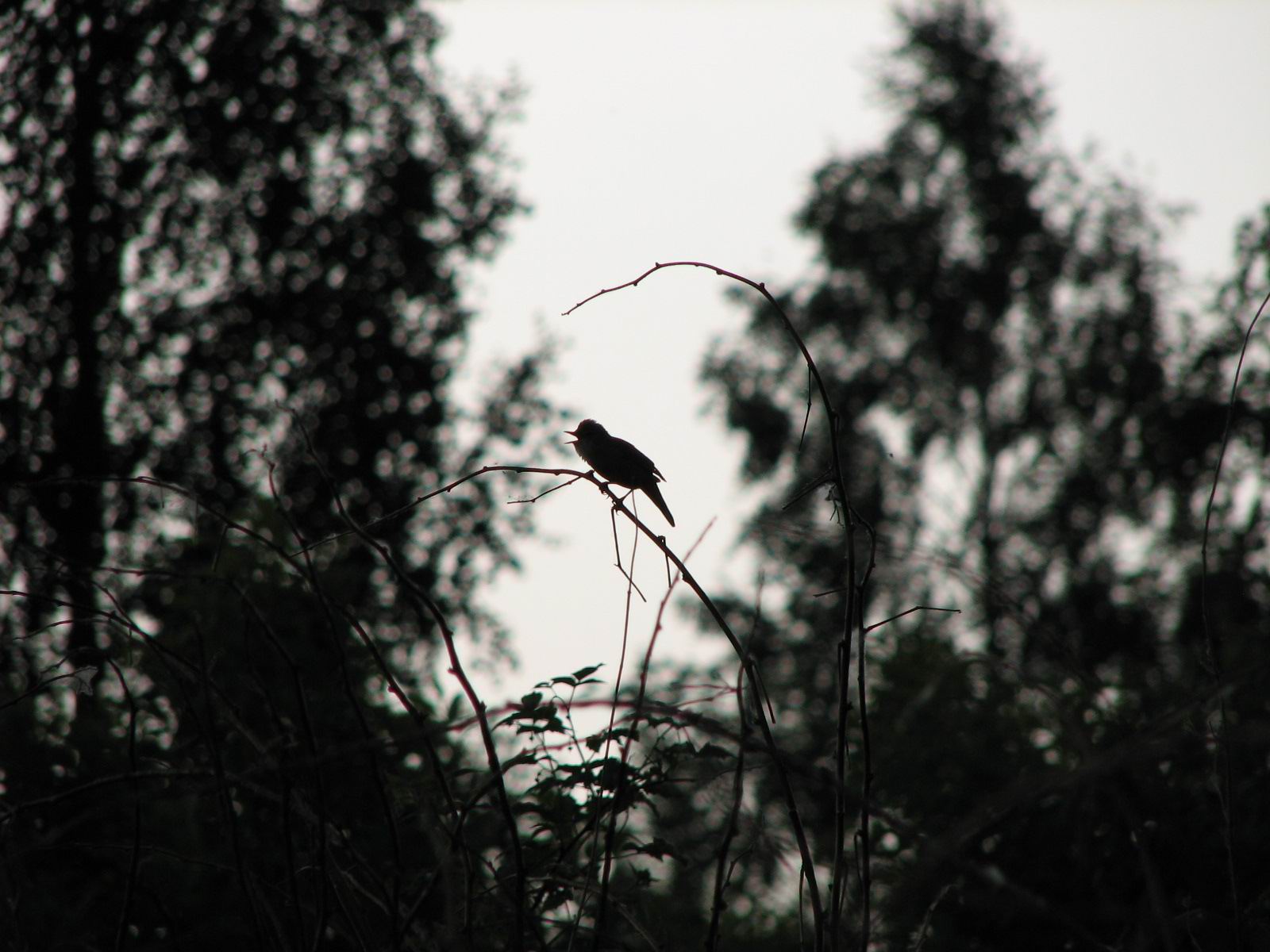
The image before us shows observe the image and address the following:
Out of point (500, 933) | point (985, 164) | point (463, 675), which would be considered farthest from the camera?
point (985, 164)

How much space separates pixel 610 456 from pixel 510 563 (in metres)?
7.42

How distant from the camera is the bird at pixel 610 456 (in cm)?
475

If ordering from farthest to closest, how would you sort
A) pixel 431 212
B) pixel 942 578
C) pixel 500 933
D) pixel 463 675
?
pixel 942 578
pixel 431 212
pixel 500 933
pixel 463 675

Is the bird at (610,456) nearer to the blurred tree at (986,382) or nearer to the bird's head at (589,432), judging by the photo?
the bird's head at (589,432)

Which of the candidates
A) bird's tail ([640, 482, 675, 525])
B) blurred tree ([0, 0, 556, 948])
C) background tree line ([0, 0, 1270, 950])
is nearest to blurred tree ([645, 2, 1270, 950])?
background tree line ([0, 0, 1270, 950])

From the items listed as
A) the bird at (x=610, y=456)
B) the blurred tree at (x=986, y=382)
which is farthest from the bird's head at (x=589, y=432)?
the blurred tree at (x=986, y=382)

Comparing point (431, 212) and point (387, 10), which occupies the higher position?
point (387, 10)

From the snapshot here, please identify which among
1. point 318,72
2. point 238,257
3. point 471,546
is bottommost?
point 471,546

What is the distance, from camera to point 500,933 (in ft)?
8.28

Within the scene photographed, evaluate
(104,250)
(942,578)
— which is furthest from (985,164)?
(104,250)

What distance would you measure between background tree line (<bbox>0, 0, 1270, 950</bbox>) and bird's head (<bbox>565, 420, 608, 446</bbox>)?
0.82 m

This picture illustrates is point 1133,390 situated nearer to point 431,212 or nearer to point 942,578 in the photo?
point 942,578

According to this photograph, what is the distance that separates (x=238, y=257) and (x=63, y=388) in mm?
1977

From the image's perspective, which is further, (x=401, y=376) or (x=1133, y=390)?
(x=1133, y=390)
